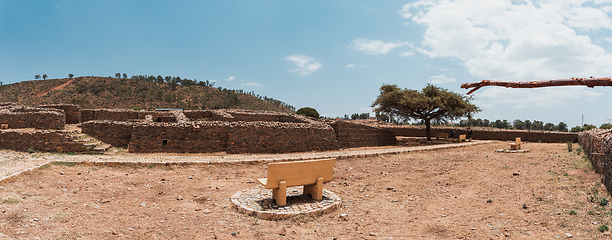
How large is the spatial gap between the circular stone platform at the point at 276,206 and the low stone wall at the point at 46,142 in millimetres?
8826

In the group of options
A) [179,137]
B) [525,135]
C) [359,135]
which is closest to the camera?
[179,137]

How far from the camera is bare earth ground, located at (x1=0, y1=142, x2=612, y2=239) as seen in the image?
14.9 ft

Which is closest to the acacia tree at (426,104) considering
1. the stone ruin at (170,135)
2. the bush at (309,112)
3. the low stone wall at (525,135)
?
the low stone wall at (525,135)

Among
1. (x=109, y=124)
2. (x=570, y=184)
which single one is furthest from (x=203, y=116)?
(x=570, y=184)

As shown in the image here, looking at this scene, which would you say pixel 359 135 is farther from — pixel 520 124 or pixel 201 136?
pixel 520 124

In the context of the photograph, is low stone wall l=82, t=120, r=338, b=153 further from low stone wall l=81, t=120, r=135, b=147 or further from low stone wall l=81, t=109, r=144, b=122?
low stone wall l=81, t=109, r=144, b=122

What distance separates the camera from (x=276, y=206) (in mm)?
5664

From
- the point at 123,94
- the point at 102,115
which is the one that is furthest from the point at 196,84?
the point at 102,115

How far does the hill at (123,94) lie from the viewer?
5678 cm

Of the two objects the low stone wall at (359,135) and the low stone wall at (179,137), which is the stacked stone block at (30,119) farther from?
the low stone wall at (359,135)

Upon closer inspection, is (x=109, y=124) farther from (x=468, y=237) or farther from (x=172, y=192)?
(x=468, y=237)

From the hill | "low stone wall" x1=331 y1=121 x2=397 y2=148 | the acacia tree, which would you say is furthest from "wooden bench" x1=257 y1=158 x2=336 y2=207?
the hill

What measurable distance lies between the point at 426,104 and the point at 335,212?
18679mm

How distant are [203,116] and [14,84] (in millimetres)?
65130
